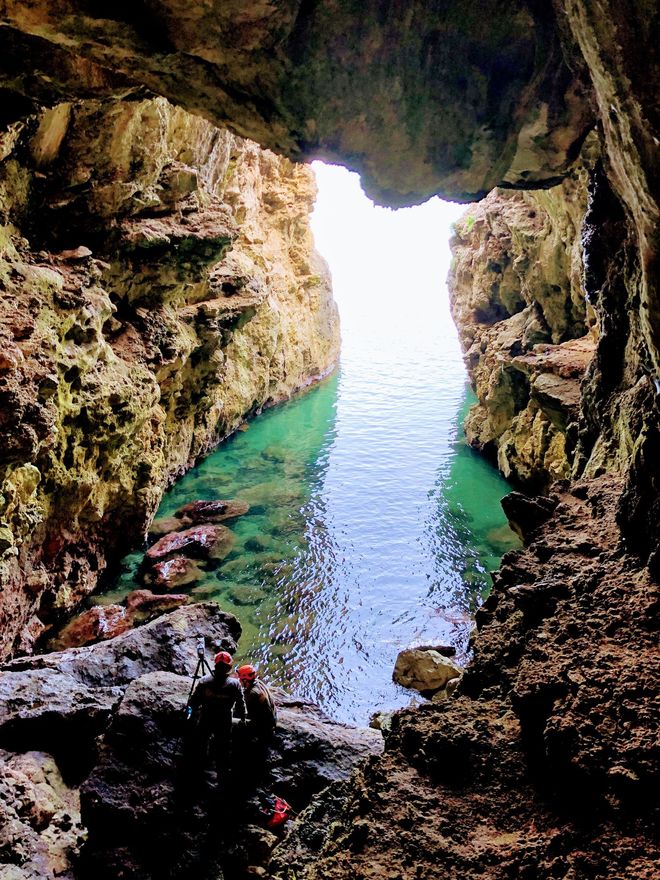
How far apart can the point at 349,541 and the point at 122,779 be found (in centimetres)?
1161

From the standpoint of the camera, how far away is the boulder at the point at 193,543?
14961 mm

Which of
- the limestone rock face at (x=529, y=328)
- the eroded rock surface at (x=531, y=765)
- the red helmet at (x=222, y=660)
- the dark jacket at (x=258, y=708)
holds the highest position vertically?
the limestone rock face at (x=529, y=328)

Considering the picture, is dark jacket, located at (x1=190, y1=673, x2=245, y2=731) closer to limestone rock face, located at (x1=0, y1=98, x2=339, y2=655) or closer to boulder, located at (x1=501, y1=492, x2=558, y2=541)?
boulder, located at (x1=501, y1=492, x2=558, y2=541)

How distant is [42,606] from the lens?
11203mm

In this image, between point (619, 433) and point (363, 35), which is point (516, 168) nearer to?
point (363, 35)

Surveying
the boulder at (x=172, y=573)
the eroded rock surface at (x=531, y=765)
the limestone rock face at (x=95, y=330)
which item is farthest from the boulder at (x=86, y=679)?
the boulder at (x=172, y=573)

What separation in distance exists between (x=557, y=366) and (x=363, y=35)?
443 inches

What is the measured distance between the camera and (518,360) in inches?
702

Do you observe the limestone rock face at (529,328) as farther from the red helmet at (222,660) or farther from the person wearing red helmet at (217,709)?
the person wearing red helmet at (217,709)

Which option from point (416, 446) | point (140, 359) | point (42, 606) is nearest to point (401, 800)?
point (42, 606)

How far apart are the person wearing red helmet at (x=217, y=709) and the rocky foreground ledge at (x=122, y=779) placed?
12.2 inches

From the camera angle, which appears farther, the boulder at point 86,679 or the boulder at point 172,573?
the boulder at point 172,573

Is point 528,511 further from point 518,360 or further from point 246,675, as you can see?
point 518,360

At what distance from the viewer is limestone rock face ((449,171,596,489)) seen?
14906 mm
